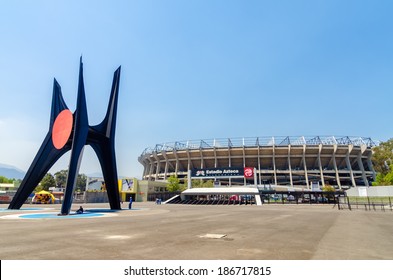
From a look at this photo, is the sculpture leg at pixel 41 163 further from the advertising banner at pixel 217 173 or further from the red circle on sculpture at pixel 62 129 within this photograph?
the advertising banner at pixel 217 173

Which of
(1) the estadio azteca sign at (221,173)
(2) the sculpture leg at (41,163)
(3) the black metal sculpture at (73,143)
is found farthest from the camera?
(1) the estadio azteca sign at (221,173)

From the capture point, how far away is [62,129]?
24.1 m

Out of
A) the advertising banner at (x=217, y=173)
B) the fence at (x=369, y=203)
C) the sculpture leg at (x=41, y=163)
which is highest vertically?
the advertising banner at (x=217, y=173)

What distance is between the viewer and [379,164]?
195ft

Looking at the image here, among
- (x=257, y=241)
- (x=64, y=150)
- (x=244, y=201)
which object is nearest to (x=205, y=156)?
(x=244, y=201)

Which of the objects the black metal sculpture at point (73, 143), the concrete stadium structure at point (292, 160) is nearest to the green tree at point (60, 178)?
the concrete stadium structure at point (292, 160)

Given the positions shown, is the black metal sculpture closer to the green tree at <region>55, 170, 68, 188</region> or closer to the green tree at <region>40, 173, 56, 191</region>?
the green tree at <region>40, 173, 56, 191</region>

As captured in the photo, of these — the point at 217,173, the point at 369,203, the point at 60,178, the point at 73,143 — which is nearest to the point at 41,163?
the point at 73,143

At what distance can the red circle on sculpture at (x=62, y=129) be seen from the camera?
23.2 metres

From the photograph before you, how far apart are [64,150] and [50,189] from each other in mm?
78174

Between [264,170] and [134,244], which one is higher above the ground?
[264,170]

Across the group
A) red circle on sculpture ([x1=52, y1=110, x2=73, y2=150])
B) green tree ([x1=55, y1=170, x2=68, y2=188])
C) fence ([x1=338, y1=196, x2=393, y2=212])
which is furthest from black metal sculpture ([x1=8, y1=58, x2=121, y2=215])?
green tree ([x1=55, y1=170, x2=68, y2=188])

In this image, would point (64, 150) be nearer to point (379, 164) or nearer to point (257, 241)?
point (257, 241)
